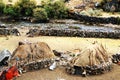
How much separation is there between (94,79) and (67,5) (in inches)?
1027

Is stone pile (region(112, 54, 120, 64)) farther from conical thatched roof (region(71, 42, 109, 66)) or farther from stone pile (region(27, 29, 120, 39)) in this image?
stone pile (region(27, 29, 120, 39))

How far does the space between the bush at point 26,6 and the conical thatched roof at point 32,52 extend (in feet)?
67.6

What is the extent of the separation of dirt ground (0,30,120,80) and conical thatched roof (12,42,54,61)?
102 centimetres

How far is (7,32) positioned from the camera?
111 feet

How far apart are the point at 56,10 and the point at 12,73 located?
907 inches

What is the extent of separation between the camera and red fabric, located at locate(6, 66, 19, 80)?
23281mm

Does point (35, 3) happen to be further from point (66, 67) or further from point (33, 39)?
point (66, 67)

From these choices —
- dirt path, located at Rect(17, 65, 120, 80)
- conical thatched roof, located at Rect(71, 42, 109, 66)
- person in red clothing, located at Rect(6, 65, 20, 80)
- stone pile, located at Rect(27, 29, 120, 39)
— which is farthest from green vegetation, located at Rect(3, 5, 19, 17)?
person in red clothing, located at Rect(6, 65, 20, 80)

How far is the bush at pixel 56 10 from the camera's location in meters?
46.1

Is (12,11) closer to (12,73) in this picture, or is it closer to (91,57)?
(91,57)

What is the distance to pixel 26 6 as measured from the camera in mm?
46969

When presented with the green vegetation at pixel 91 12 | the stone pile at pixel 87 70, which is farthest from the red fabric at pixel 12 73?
the green vegetation at pixel 91 12

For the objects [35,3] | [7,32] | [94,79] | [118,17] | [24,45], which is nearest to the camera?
[94,79]

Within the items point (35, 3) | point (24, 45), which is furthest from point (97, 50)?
point (35, 3)
